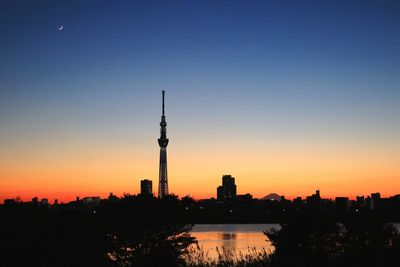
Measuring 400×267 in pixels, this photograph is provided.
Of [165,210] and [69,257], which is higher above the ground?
[165,210]

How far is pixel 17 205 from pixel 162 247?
968 cm

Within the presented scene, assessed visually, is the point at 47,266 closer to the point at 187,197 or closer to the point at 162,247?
the point at 162,247

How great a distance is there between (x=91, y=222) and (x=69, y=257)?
4.41 meters

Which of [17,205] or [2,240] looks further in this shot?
[17,205]

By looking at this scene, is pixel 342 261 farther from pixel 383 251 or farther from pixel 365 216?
pixel 365 216

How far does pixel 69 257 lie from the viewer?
27.9 metres

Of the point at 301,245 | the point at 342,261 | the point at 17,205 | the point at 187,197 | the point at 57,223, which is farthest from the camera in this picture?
the point at 187,197

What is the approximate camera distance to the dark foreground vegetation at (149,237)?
81.6 feet

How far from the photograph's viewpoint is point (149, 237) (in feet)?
95.0

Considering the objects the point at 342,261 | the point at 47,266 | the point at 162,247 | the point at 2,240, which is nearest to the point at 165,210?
the point at 162,247

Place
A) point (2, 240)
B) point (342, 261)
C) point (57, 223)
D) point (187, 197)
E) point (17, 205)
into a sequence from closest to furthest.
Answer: point (342, 261) < point (2, 240) < point (17, 205) < point (57, 223) < point (187, 197)

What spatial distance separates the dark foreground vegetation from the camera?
24859mm

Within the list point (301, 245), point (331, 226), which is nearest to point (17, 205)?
point (301, 245)

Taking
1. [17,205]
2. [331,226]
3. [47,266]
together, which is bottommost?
[47,266]
